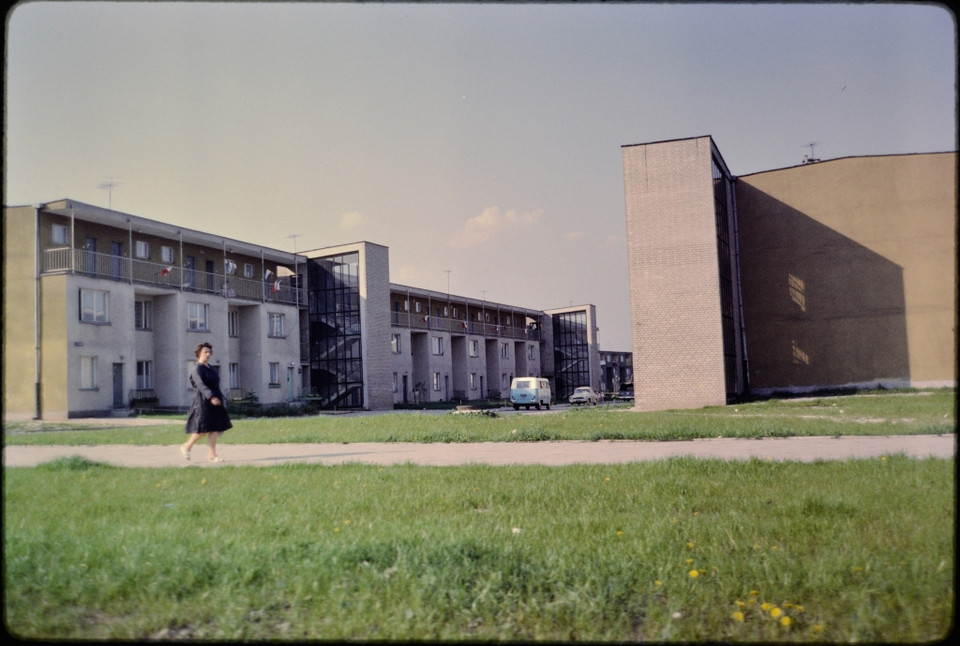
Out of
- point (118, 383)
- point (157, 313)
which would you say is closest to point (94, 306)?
point (118, 383)

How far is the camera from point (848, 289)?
15000 millimetres

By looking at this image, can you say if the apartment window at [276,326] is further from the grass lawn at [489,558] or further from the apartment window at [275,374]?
the grass lawn at [489,558]

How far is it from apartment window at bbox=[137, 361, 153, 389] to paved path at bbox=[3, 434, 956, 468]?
22.7m

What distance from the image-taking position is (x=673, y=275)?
27531 millimetres

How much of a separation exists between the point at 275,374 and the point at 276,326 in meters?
3.07

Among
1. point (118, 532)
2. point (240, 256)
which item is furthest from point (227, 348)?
point (118, 532)

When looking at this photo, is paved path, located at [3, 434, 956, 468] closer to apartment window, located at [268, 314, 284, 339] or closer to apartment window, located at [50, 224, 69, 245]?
apartment window, located at [50, 224, 69, 245]

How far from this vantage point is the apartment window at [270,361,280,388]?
134ft

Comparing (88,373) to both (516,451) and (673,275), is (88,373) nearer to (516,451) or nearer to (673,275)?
(516,451)

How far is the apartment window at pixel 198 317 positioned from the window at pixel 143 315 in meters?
1.74

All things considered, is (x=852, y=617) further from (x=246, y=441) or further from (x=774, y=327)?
(x=774, y=327)

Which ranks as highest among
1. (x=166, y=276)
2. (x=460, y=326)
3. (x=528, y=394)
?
(x=166, y=276)

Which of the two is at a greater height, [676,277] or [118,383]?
[676,277]

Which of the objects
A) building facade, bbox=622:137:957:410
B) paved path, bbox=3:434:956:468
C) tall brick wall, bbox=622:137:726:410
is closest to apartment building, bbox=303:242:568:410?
tall brick wall, bbox=622:137:726:410
